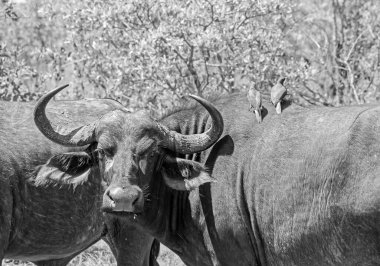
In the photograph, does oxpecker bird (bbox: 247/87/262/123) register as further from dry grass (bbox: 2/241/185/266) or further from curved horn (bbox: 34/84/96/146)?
dry grass (bbox: 2/241/185/266)

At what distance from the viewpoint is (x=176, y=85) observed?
10.9m

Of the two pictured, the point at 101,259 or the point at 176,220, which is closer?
the point at 176,220

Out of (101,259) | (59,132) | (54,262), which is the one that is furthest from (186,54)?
(59,132)

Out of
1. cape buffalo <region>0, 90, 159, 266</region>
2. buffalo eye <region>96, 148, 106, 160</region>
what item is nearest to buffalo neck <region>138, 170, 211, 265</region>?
buffalo eye <region>96, 148, 106, 160</region>

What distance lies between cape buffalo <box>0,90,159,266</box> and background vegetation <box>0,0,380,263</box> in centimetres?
240

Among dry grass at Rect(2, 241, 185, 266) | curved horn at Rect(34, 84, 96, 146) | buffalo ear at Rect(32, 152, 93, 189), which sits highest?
curved horn at Rect(34, 84, 96, 146)

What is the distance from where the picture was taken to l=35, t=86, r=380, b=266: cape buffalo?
Result: 19.2ft

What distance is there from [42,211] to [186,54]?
360 centimetres

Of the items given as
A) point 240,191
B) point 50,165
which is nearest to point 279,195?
point 240,191

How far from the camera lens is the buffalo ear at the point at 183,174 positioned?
6352 millimetres

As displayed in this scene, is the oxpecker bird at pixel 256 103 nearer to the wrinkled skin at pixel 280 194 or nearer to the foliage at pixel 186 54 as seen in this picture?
the wrinkled skin at pixel 280 194

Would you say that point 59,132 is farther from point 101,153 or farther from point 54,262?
point 54,262

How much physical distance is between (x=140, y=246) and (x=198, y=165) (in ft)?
5.16

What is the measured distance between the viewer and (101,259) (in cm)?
944
